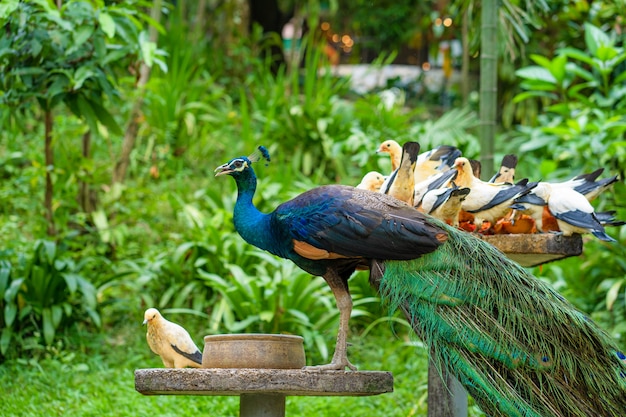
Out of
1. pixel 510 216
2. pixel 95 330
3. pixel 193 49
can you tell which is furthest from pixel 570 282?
pixel 193 49

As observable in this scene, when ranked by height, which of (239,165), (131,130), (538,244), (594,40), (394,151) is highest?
(594,40)

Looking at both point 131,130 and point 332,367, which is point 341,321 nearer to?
point 332,367

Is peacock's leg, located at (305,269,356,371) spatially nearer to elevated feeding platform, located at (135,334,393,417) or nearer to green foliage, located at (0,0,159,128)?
elevated feeding platform, located at (135,334,393,417)

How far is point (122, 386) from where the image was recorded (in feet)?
21.3

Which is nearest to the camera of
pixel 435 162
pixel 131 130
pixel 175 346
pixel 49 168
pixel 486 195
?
pixel 175 346

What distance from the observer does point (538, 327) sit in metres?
3.71

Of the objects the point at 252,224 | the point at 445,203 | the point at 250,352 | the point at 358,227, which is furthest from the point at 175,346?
the point at 445,203

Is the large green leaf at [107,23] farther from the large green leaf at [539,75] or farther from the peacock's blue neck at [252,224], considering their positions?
the large green leaf at [539,75]

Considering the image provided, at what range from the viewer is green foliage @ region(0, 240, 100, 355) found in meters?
6.88

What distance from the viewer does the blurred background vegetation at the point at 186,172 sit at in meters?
6.54

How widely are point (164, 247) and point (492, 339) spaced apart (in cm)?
533

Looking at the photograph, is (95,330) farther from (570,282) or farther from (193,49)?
(193,49)

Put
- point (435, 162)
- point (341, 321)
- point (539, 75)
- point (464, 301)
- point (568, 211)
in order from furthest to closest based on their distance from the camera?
point (539, 75) < point (435, 162) < point (568, 211) < point (341, 321) < point (464, 301)

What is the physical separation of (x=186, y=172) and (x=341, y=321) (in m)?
6.71
